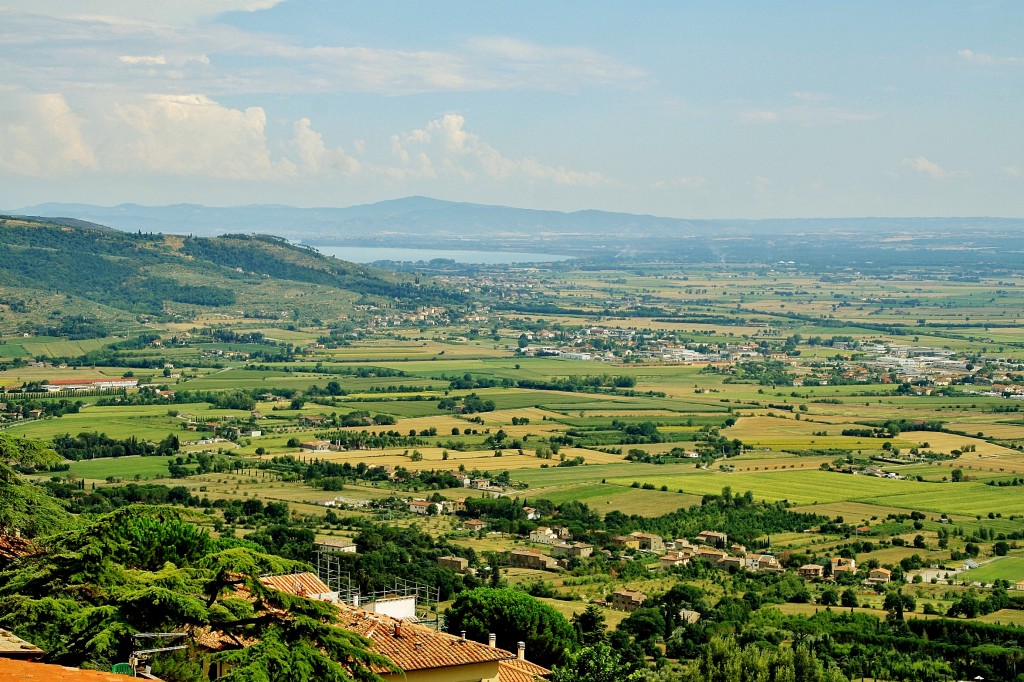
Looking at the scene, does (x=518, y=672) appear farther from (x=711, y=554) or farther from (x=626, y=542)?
(x=626, y=542)

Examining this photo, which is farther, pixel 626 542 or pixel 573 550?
pixel 626 542

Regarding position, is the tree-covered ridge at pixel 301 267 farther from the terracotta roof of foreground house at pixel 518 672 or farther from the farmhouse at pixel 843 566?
the terracotta roof of foreground house at pixel 518 672

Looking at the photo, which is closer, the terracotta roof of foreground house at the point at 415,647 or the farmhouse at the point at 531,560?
the terracotta roof of foreground house at the point at 415,647

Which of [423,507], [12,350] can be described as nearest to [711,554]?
[423,507]

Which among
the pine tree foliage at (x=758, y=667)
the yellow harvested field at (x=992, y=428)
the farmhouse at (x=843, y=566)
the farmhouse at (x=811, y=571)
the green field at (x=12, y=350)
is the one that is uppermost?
the pine tree foliage at (x=758, y=667)

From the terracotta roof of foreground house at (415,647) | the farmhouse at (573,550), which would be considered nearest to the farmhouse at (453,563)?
the farmhouse at (573,550)

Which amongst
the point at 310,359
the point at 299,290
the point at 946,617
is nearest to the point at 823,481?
the point at 946,617

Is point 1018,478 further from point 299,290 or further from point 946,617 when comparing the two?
point 299,290
